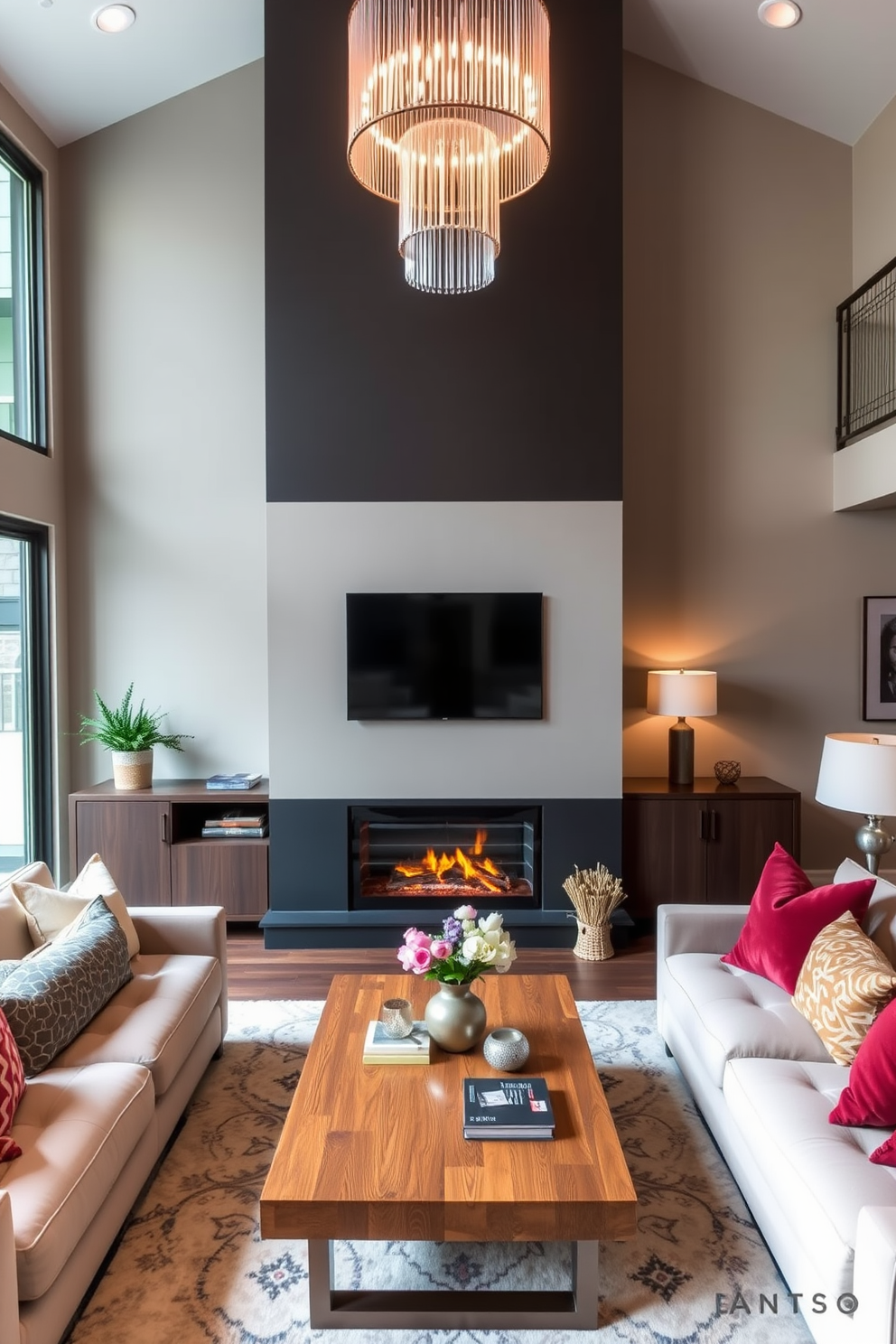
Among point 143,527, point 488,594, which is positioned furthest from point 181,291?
point 488,594

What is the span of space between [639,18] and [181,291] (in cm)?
292

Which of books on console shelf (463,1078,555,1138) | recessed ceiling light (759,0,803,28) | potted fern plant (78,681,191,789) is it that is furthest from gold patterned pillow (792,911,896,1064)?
recessed ceiling light (759,0,803,28)

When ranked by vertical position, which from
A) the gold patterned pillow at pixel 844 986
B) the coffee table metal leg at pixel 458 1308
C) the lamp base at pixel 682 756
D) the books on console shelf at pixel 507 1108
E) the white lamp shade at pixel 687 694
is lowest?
the coffee table metal leg at pixel 458 1308

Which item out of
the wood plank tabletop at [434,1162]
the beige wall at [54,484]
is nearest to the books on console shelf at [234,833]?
the beige wall at [54,484]

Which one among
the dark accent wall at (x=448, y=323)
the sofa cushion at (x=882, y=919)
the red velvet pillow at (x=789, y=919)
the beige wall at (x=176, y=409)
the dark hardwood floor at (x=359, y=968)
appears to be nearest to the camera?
the sofa cushion at (x=882, y=919)

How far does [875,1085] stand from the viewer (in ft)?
6.56

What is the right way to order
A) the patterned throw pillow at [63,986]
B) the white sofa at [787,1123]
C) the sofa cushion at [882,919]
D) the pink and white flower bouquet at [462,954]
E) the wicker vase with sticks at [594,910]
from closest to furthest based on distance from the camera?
1. the white sofa at [787,1123]
2. the patterned throw pillow at [63,986]
3. the pink and white flower bouquet at [462,954]
4. the sofa cushion at [882,919]
5. the wicker vase with sticks at [594,910]

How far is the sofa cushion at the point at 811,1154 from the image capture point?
1713 mm

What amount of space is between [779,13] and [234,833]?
16.2 feet

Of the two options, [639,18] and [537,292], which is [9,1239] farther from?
[639,18]

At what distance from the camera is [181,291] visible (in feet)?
16.5

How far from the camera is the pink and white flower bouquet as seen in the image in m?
2.36

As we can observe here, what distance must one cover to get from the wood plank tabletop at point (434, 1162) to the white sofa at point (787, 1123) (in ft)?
1.24

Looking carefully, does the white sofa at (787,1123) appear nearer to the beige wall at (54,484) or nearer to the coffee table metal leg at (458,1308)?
the coffee table metal leg at (458,1308)
